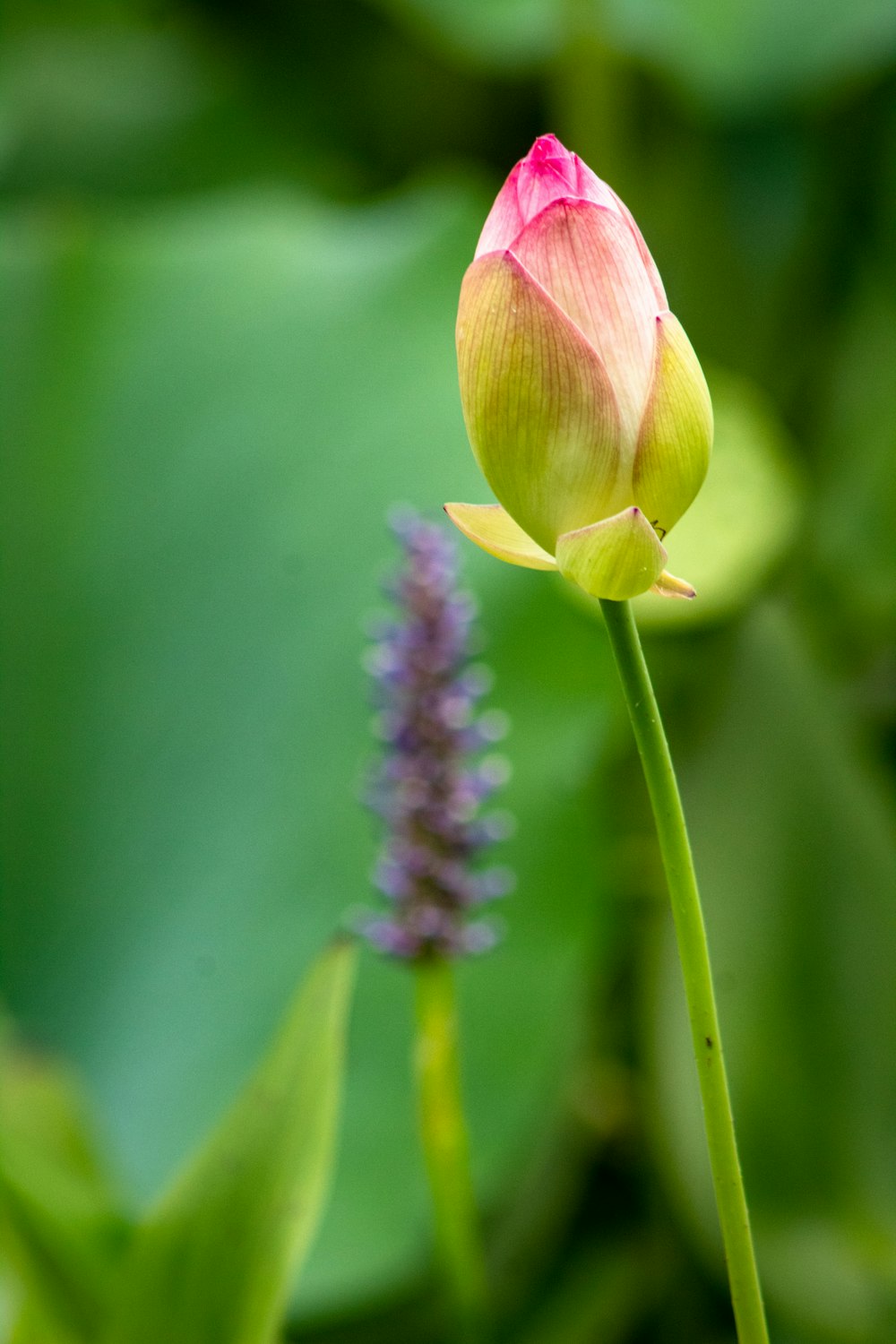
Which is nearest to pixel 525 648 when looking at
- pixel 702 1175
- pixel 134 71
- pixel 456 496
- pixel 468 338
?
pixel 456 496

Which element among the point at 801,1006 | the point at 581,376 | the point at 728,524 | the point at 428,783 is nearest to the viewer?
the point at 581,376

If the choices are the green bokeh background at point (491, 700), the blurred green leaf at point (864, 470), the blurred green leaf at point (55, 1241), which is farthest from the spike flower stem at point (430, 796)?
the blurred green leaf at point (864, 470)

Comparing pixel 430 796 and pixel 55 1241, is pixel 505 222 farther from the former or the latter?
pixel 55 1241

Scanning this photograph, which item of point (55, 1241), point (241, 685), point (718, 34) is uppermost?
point (718, 34)

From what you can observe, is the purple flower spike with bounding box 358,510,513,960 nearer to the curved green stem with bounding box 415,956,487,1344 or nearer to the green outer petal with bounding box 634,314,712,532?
the curved green stem with bounding box 415,956,487,1344

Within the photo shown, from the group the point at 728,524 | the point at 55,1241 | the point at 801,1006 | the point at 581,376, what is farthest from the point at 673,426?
the point at 728,524

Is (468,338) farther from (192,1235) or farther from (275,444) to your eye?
(275,444)
